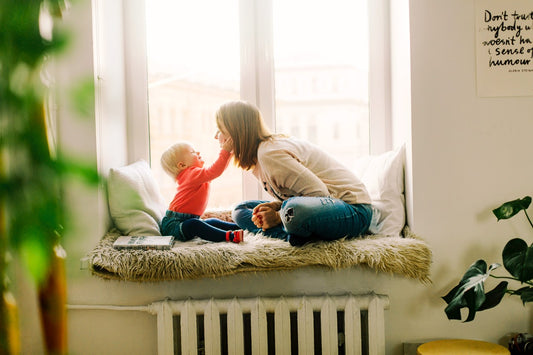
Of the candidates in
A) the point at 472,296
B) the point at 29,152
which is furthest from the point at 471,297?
the point at 29,152

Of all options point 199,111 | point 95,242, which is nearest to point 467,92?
point 199,111

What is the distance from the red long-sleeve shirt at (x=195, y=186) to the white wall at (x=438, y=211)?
367 millimetres

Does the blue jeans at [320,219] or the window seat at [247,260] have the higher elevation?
the blue jeans at [320,219]

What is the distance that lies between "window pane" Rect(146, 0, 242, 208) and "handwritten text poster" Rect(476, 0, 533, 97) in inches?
43.1

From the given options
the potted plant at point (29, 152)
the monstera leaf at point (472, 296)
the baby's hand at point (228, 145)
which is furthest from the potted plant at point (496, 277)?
the potted plant at point (29, 152)

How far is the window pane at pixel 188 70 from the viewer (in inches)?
89.9

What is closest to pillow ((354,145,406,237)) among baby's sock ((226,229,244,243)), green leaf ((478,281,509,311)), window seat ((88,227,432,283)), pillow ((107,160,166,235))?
window seat ((88,227,432,283))

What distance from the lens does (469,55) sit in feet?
5.78

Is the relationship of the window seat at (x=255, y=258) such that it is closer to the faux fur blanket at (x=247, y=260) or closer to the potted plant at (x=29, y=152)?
the faux fur blanket at (x=247, y=260)

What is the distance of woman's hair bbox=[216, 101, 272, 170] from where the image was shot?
1892mm

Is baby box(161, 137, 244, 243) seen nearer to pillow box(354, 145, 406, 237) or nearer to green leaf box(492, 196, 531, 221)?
pillow box(354, 145, 406, 237)

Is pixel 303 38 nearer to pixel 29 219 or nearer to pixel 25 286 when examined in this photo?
pixel 25 286

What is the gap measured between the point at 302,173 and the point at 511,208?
2.39ft

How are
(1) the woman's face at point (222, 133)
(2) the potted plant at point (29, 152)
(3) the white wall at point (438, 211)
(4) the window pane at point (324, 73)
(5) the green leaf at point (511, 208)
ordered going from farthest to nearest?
(4) the window pane at point (324, 73)
(1) the woman's face at point (222, 133)
(3) the white wall at point (438, 211)
(5) the green leaf at point (511, 208)
(2) the potted plant at point (29, 152)
